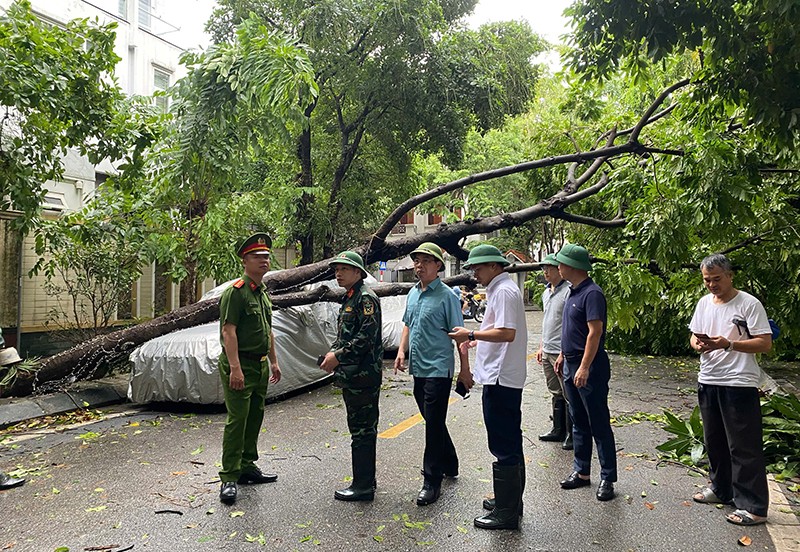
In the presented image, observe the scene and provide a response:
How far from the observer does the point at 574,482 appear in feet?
16.1

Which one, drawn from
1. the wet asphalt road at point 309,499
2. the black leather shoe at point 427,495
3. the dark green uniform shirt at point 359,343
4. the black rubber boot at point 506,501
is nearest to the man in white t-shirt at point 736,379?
the wet asphalt road at point 309,499

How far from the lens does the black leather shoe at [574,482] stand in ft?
16.1

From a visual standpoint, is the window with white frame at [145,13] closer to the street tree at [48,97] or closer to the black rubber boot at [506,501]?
the street tree at [48,97]

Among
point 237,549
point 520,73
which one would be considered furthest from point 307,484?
point 520,73

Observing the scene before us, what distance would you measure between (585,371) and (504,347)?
814 millimetres

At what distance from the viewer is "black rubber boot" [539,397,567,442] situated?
21.2ft

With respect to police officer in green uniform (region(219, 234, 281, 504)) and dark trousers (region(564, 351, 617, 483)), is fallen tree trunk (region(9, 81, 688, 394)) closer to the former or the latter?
police officer in green uniform (region(219, 234, 281, 504))

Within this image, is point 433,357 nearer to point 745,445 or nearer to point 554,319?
point 554,319

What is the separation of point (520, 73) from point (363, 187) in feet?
15.4

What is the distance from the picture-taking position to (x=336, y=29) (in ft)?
39.1

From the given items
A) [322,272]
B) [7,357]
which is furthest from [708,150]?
[7,357]

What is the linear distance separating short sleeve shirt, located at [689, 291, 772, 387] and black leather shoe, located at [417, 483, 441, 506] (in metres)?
2.08

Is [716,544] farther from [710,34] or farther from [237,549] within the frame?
[710,34]

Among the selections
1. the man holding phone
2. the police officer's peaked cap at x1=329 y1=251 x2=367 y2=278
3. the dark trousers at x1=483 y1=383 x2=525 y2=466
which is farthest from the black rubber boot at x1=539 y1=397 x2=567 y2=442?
the police officer's peaked cap at x1=329 y1=251 x2=367 y2=278
